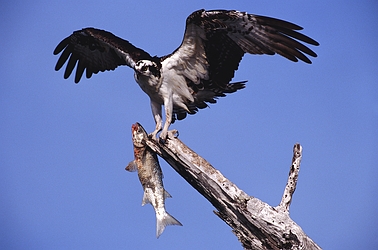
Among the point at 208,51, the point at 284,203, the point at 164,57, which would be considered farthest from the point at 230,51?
the point at 284,203

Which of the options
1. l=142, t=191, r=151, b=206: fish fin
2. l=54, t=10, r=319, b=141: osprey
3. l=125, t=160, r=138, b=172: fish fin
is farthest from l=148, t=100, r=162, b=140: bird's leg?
l=142, t=191, r=151, b=206: fish fin

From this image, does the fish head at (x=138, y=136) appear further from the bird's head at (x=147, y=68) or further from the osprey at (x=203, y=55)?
the bird's head at (x=147, y=68)

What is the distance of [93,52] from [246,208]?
544cm

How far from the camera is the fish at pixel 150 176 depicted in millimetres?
8555

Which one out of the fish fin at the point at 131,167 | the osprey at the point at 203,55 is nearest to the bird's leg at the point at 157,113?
the osprey at the point at 203,55

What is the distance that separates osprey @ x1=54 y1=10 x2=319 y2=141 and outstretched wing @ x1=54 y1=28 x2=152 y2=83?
3 centimetres

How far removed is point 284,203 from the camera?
7664 mm

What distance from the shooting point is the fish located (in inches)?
337

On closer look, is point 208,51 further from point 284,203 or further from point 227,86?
point 284,203

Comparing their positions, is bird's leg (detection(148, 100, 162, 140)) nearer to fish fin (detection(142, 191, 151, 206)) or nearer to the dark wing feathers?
the dark wing feathers

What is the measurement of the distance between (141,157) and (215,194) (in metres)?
1.55

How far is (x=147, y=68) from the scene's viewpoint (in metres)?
9.27

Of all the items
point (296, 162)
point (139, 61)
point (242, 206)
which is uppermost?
point (139, 61)

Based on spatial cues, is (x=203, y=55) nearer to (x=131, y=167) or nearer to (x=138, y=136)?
(x=138, y=136)
